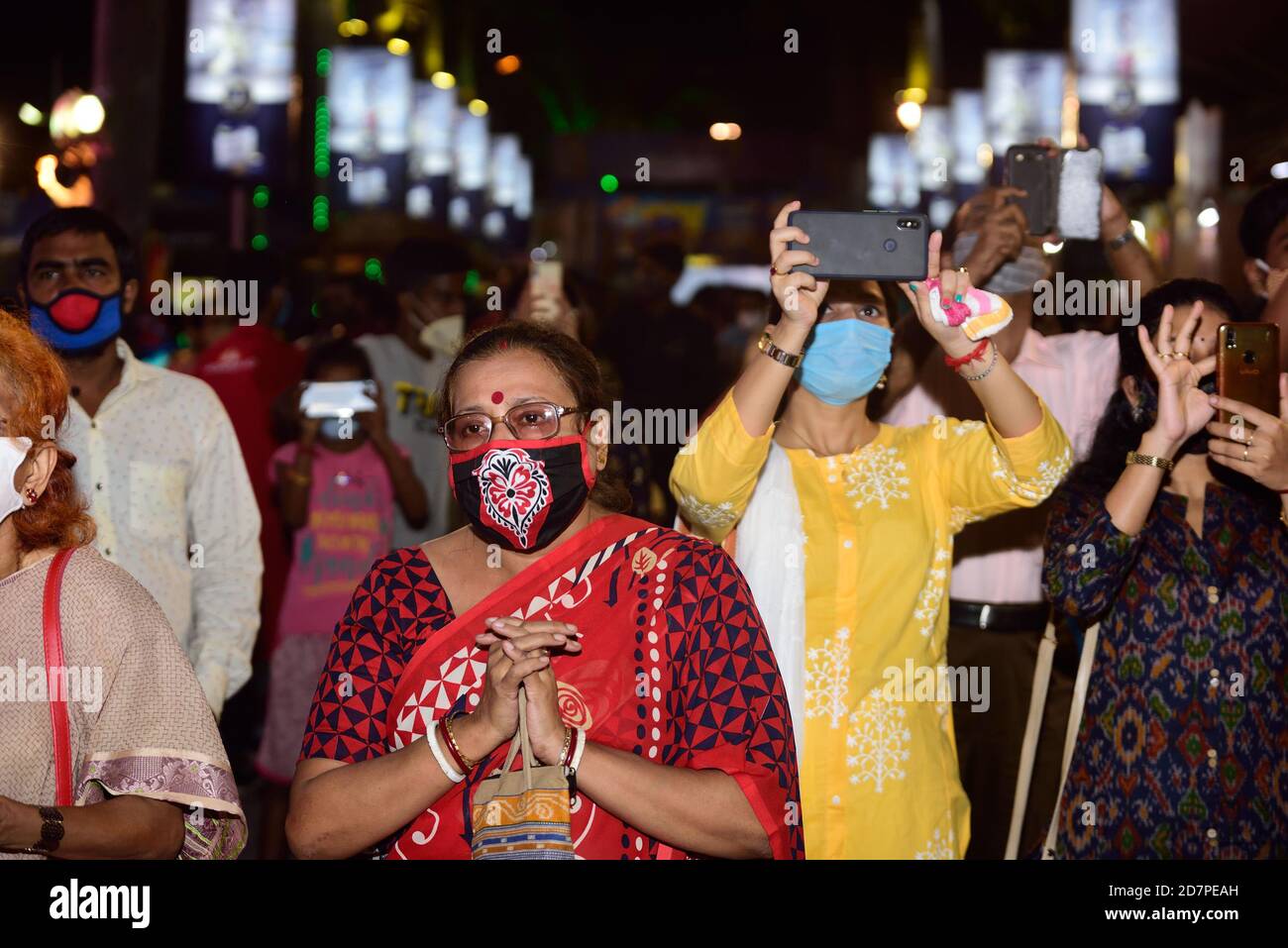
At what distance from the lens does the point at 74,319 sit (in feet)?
12.5

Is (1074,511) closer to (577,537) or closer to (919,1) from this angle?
(577,537)

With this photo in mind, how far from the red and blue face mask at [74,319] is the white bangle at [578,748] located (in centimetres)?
220

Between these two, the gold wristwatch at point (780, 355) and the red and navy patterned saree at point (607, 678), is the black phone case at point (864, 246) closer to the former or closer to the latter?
the gold wristwatch at point (780, 355)

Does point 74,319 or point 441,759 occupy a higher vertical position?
point 74,319

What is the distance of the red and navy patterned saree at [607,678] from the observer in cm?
238

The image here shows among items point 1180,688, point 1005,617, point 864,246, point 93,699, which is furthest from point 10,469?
point 1005,617

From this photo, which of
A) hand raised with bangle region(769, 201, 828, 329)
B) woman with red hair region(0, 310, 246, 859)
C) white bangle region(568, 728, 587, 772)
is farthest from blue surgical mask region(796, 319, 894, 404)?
woman with red hair region(0, 310, 246, 859)

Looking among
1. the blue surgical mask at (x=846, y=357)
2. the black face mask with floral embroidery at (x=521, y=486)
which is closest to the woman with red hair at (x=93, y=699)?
the black face mask with floral embroidery at (x=521, y=486)

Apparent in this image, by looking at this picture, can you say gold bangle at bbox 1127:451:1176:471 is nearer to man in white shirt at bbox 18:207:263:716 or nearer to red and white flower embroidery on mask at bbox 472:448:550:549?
red and white flower embroidery on mask at bbox 472:448:550:549

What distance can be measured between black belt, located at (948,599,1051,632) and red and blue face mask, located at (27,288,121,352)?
2.51 meters

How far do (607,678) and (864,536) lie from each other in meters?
0.97

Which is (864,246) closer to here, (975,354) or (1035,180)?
(975,354)

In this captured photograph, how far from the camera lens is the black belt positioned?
13.6ft
